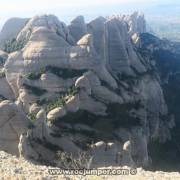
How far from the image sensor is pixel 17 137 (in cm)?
4616

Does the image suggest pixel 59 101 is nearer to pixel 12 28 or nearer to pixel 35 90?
pixel 35 90

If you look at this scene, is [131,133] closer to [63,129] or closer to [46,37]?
[63,129]

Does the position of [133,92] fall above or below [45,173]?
below

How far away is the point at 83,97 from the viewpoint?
56906mm

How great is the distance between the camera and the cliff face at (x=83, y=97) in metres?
46.6

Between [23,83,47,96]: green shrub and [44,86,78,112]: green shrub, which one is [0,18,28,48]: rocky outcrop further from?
[44,86,78,112]: green shrub

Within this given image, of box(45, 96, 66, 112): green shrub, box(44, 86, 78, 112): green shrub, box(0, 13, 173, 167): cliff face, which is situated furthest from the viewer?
box(44, 86, 78, 112): green shrub

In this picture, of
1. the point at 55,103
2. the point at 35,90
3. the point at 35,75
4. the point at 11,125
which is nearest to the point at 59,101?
the point at 55,103

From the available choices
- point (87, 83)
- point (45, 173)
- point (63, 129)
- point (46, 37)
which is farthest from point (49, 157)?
point (45, 173)

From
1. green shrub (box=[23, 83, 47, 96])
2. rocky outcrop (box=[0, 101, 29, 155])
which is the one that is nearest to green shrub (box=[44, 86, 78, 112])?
green shrub (box=[23, 83, 47, 96])

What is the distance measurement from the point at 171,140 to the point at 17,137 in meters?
28.0

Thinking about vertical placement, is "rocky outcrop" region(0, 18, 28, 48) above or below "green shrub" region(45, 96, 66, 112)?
below

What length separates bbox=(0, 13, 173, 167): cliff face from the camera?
46625 mm

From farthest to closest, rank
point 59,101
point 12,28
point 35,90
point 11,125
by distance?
1. point 12,28
2. point 35,90
3. point 59,101
4. point 11,125
